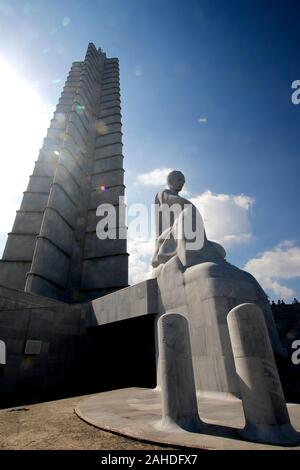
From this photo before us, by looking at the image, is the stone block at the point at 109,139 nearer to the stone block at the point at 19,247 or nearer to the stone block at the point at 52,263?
the stone block at the point at 19,247

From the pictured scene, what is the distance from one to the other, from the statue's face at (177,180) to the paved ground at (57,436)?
860cm

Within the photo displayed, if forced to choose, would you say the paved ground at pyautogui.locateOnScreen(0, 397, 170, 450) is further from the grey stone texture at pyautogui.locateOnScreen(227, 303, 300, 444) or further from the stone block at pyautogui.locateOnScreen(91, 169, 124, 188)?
the stone block at pyautogui.locateOnScreen(91, 169, 124, 188)

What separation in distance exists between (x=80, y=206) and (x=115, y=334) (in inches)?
670

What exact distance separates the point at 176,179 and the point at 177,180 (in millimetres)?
62

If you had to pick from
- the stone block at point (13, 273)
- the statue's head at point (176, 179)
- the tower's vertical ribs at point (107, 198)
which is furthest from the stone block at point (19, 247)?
the statue's head at point (176, 179)

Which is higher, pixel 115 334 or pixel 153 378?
pixel 115 334

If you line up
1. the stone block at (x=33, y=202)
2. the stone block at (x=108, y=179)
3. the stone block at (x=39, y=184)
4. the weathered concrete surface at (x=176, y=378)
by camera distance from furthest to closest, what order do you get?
the stone block at (x=108, y=179) → the stone block at (x=39, y=184) → the stone block at (x=33, y=202) → the weathered concrete surface at (x=176, y=378)

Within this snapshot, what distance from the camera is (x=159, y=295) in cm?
837

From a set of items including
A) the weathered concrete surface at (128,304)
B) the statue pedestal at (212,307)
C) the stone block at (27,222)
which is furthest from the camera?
the stone block at (27,222)

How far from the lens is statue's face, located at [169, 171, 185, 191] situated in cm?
1066

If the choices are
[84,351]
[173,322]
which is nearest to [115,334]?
[84,351]

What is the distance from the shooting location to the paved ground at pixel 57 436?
2971 mm

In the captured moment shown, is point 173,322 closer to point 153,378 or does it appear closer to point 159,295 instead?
point 159,295

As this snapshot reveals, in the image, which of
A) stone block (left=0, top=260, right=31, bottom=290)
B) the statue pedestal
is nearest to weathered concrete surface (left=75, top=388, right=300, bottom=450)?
the statue pedestal
